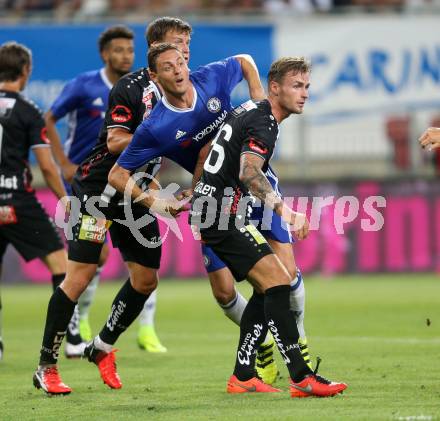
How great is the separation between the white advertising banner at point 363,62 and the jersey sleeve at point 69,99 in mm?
9242

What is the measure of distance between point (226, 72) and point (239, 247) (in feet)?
4.83

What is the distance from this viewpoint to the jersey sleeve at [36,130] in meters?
9.72

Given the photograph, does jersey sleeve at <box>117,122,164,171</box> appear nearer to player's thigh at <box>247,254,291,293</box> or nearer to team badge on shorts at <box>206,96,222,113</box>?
team badge on shorts at <box>206,96,222,113</box>

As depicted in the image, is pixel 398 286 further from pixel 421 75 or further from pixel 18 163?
pixel 18 163

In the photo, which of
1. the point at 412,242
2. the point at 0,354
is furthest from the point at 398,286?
the point at 0,354

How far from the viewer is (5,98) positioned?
976 cm

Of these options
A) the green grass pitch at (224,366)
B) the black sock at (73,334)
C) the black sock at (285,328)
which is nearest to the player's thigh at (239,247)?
the black sock at (285,328)

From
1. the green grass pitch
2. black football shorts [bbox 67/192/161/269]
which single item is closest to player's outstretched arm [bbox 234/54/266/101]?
black football shorts [bbox 67/192/161/269]

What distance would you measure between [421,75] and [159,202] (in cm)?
1323

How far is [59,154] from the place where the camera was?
10.7m

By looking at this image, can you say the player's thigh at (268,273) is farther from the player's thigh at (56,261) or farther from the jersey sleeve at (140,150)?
the player's thigh at (56,261)

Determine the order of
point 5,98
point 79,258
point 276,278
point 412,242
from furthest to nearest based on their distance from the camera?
point 412,242, point 5,98, point 79,258, point 276,278

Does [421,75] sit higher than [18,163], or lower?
higher

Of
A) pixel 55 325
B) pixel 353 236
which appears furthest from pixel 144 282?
pixel 353 236
